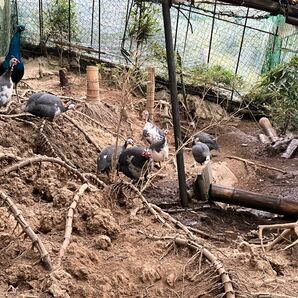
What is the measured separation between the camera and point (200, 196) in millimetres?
6059

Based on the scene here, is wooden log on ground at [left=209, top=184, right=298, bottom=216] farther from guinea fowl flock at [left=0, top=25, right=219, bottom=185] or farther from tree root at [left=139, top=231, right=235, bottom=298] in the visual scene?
tree root at [left=139, top=231, right=235, bottom=298]

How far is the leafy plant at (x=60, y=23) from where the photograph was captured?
431 inches

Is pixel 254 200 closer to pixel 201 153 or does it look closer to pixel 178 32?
pixel 201 153

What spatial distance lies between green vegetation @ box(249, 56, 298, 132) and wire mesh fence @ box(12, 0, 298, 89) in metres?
0.60

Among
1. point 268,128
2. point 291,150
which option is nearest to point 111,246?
point 291,150

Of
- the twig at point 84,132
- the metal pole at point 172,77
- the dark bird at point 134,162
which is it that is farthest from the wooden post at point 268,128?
the metal pole at point 172,77

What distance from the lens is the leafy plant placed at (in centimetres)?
1095

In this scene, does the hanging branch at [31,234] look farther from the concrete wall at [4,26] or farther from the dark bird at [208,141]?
the concrete wall at [4,26]

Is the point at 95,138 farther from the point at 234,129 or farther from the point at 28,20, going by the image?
the point at 28,20

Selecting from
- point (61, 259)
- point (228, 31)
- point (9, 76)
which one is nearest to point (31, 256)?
point (61, 259)

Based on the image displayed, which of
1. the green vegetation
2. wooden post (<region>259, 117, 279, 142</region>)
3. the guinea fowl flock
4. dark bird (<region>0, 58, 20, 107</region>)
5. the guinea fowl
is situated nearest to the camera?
the guinea fowl flock

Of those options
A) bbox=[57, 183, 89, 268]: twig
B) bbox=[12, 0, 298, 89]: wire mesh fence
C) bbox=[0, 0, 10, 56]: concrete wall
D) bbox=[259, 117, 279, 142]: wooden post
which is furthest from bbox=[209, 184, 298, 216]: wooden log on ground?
bbox=[0, 0, 10, 56]: concrete wall

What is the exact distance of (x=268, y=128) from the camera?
9.90 meters

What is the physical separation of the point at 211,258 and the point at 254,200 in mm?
2634
